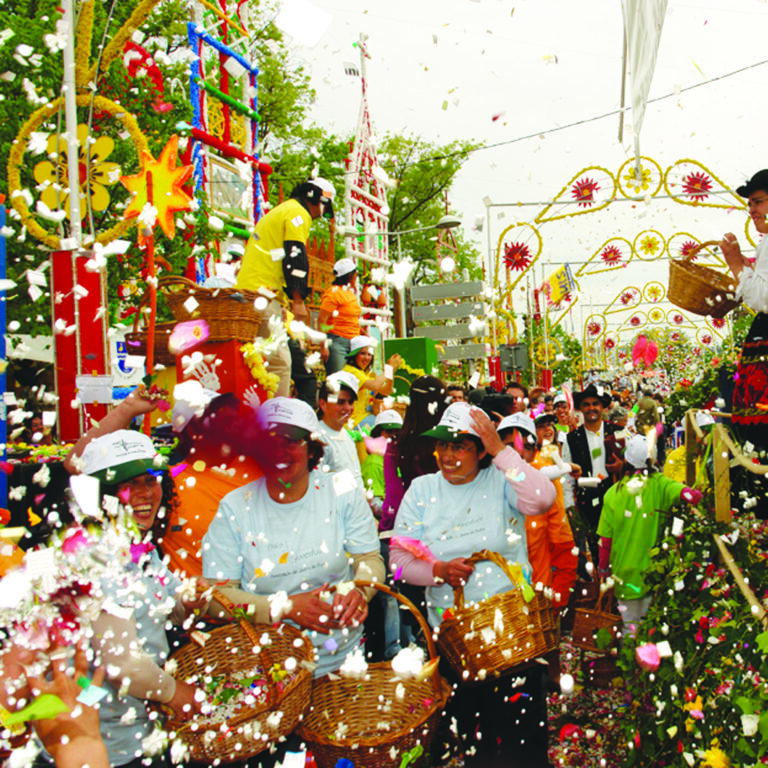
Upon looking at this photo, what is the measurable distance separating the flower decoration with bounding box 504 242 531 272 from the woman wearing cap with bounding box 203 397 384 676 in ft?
32.5

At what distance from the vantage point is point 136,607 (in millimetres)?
2475

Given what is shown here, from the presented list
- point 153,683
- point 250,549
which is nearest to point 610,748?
point 250,549

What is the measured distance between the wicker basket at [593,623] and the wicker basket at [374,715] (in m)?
2.25

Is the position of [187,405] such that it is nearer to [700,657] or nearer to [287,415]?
[287,415]

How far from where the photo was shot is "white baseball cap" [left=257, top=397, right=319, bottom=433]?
318 cm

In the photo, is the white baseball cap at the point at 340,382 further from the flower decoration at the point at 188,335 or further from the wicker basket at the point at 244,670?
the wicker basket at the point at 244,670

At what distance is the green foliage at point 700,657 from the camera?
226cm

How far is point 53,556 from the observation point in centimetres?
221

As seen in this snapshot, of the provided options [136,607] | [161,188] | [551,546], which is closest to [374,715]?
[136,607]

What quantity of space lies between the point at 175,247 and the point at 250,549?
861 centimetres

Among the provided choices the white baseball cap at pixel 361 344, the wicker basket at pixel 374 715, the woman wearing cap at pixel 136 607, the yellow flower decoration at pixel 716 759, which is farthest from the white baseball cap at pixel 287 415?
the white baseball cap at pixel 361 344

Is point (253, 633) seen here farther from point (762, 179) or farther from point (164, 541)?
point (762, 179)

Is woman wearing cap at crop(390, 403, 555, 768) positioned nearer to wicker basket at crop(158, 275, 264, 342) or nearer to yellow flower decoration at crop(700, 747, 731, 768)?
yellow flower decoration at crop(700, 747, 731, 768)

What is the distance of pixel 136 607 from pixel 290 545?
70 centimetres
